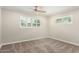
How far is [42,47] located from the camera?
6.66ft

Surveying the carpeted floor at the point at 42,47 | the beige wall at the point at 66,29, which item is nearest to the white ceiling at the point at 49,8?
the beige wall at the point at 66,29

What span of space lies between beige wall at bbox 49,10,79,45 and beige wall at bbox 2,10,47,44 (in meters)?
0.17

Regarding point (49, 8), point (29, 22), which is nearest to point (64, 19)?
point (49, 8)

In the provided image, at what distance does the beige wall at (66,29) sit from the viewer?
197 centimetres

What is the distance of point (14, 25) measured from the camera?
1.99 m

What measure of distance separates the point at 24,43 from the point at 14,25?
0.42 metres

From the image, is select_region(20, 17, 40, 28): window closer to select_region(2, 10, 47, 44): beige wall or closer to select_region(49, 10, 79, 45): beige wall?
select_region(2, 10, 47, 44): beige wall

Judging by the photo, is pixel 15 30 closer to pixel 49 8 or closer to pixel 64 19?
pixel 49 8

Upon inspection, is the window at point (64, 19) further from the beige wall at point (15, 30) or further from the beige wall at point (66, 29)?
the beige wall at point (15, 30)

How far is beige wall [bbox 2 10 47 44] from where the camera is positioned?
6.39 feet

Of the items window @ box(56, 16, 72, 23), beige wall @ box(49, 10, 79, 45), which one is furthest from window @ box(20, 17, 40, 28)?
window @ box(56, 16, 72, 23)

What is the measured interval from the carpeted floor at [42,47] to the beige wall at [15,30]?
124 mm
